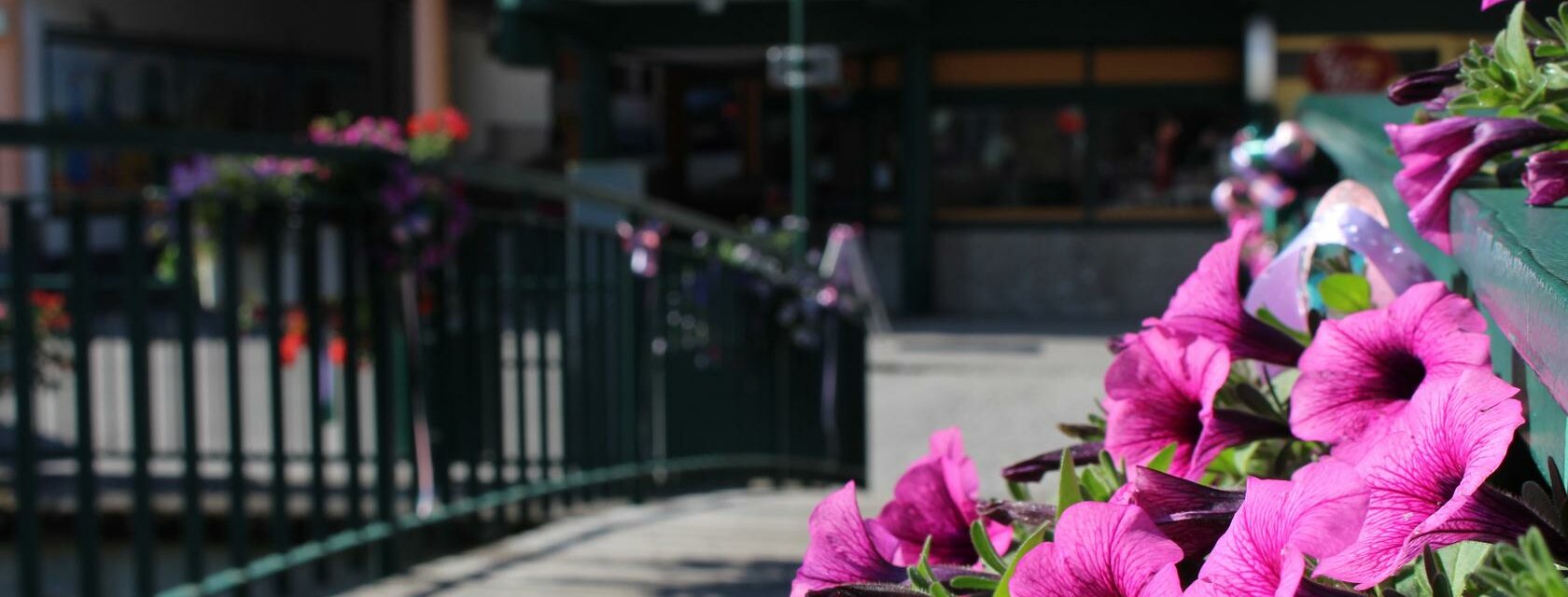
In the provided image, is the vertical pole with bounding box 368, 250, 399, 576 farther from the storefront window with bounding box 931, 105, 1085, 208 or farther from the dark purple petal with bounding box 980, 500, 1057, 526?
the storefront window with bounding box 931, 105, 1085, 208

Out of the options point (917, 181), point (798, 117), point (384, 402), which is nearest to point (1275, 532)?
point (384, 402)

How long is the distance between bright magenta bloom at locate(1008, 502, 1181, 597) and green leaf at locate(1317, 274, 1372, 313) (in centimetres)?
32

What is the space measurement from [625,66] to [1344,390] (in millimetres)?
17287

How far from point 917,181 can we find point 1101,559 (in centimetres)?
1563

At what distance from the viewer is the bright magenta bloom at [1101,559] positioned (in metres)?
0.62

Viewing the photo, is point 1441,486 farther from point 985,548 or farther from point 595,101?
point 595,101

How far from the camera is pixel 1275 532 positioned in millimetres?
614

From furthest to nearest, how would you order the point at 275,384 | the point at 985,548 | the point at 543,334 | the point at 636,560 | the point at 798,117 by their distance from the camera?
the point at 798,117, the point at 543,334, the point at 636,560, the point at 275,384, the point at 985,548

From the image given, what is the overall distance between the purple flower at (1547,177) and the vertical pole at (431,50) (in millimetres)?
17132

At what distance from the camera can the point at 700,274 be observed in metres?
7.26

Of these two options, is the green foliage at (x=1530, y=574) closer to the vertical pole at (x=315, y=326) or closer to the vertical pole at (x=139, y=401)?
the vertical pole at (x=139, y=401)

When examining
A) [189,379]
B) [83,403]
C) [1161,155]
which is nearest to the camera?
[83,403]

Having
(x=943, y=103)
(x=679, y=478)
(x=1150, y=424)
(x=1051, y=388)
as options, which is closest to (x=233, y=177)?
(x=679, y=478)

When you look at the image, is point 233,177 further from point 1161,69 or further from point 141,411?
point 1161,69
